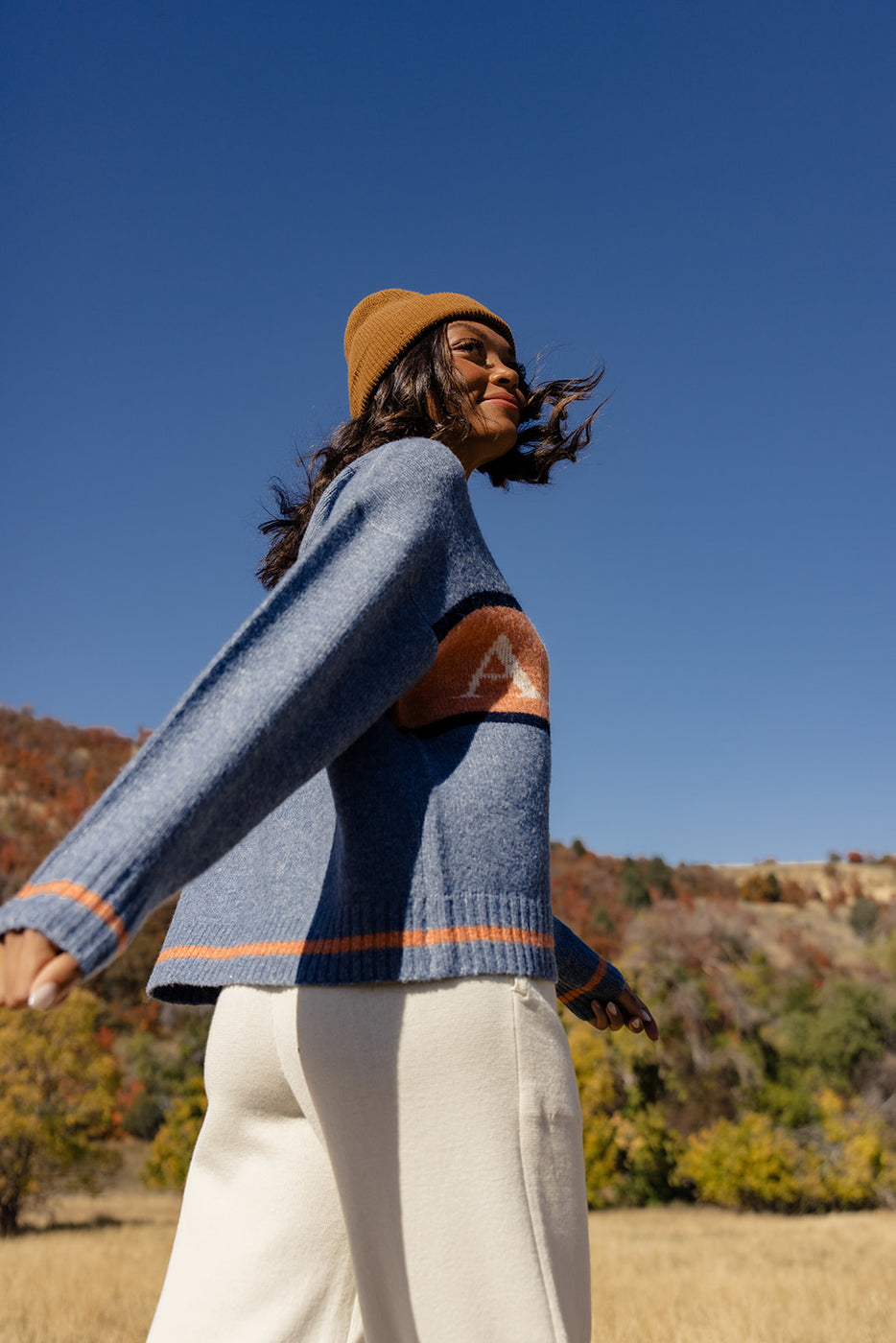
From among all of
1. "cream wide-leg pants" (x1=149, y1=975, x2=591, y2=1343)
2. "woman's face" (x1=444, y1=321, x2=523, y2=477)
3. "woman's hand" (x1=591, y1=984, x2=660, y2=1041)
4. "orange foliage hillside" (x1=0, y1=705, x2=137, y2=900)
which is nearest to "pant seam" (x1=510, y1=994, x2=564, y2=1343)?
"cream wide-leg pants" (x1=149, y1=975, x2=591, y2=1343)

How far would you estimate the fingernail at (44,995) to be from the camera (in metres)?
0.66

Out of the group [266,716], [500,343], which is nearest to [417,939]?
[266,716]

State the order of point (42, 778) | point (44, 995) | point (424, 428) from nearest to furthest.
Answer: point (44, 995) < point (424, 428) < point (42, 778)

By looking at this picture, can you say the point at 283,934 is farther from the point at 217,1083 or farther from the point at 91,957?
the point at 91,957

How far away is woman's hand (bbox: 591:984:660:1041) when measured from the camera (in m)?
1.55

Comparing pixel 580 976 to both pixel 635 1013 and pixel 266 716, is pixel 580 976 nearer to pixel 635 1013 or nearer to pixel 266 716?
pixel 635 1013

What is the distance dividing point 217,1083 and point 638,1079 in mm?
21264

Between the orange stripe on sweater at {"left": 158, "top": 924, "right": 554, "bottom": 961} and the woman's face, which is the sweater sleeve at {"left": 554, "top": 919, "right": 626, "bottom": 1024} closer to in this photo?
the orange stripe on sweater at {"left": 158, "top": 924, "right": 554, "bottom": 961}

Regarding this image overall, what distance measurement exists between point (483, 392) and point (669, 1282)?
8.65m

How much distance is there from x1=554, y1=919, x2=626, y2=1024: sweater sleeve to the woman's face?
2.20ft

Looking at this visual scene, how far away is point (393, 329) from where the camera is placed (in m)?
1.48

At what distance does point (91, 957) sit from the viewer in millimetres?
679

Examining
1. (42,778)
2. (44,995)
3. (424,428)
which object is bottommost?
(44,995)

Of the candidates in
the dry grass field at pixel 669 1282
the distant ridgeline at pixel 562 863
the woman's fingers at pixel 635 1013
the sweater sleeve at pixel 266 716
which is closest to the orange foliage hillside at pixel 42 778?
the distant ridgeline at pixel 562 863
